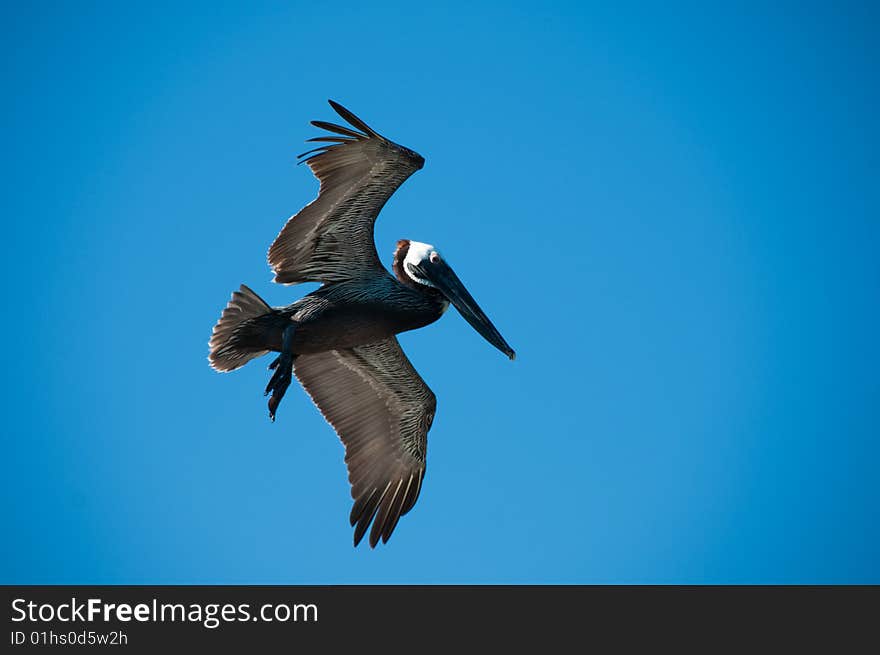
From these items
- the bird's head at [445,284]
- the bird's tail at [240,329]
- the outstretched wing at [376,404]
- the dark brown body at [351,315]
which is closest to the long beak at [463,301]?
the bird's head at [445,284]

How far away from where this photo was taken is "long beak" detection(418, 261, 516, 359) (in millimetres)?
12656

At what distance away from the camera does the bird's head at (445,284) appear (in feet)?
41.5

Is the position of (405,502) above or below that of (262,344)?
below

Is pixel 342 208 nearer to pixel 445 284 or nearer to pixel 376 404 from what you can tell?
pixel 445 284

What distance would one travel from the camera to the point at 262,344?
Answer: 1225cm

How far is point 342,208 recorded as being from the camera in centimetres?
1239

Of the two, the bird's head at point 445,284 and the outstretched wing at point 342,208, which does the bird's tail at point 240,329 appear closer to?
the outstretched wing at point 342,208

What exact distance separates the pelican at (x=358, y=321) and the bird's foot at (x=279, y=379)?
0.01 m

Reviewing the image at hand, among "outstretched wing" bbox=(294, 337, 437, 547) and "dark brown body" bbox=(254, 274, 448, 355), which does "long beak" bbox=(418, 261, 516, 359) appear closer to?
"dark brown body" bbox=(254, 274, 448, 355)
